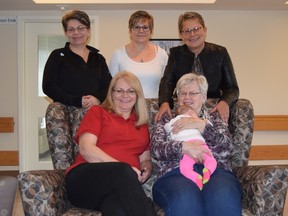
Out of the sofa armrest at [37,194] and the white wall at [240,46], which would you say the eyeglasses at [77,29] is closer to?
the sofa armrest at [37,194]

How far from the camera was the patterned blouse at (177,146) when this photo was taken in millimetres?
2109

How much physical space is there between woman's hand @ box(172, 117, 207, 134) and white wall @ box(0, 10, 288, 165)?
9.39ft

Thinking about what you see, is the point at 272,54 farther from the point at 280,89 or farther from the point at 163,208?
the point at 163,208

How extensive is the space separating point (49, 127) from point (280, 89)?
3.63 meters

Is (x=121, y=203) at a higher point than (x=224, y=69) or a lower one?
lower

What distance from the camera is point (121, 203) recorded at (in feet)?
5.89

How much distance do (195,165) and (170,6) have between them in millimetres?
3055

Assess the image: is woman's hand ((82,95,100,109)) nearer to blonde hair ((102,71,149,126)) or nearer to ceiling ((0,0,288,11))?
blonde hair ((102,71,149,126))

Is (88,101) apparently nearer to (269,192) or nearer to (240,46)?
(269,192)

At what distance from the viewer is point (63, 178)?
2.13 meters

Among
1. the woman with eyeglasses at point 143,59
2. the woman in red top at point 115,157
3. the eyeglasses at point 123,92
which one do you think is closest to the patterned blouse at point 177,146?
the woman in red top at point 115,157

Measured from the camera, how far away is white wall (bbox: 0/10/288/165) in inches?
193

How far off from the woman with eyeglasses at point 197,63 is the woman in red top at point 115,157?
0.43 meters

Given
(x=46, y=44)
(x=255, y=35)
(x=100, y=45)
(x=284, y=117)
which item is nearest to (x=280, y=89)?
(x=284, y=117)
